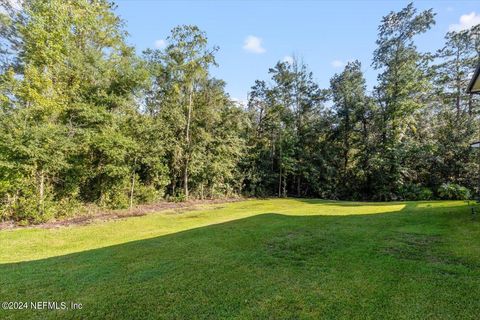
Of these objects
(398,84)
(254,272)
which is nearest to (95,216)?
(254,272)

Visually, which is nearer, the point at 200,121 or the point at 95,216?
the point at 95,216

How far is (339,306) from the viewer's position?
2803 mm

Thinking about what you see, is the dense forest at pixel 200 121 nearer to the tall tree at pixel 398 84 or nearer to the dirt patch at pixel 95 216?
the tall tree at pixel 398 84

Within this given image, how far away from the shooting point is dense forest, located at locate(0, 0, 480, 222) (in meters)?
8.65

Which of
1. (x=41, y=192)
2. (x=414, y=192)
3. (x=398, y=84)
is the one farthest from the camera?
(x=398, y=84)

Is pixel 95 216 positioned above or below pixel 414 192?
below

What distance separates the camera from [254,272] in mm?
3887

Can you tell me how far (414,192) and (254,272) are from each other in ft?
55.1

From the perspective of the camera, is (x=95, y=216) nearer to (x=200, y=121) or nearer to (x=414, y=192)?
(x=200, y=121)

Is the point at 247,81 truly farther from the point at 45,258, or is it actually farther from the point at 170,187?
the point at 45,258

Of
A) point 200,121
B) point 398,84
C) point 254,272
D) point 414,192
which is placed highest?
point 398,84

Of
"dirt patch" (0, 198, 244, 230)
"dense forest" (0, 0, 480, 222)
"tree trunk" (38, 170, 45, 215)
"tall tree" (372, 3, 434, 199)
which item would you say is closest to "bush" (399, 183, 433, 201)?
"dense forest" (0, 0, 480, 222)

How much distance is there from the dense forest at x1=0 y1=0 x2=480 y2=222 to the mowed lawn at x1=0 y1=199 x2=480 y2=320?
12.5 ft

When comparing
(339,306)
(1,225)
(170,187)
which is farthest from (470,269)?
(170,187)
